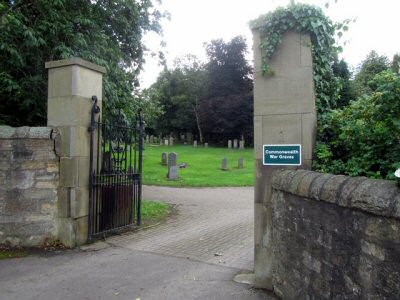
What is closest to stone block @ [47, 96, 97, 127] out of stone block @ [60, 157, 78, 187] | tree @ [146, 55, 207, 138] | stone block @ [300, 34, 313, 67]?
stone block @ [60, 157, 78, 187]

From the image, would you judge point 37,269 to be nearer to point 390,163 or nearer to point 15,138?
point 15,138

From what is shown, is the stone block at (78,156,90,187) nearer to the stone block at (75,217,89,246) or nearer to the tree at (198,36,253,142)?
the stone block at (75,217,89,246)

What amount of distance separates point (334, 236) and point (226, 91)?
2077 inches

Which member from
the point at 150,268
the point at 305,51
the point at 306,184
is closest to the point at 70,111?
the point at 150,268

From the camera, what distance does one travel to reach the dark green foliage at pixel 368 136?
11.4ft

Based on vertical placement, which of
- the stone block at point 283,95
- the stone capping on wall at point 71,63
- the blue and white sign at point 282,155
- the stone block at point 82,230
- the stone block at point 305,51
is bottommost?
the stone block at point 82,230

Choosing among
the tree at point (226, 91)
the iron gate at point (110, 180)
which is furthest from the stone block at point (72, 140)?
the tree at point (226, 91)

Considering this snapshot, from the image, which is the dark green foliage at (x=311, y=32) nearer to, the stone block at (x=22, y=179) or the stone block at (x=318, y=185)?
the stone block at (x=318, y=185)

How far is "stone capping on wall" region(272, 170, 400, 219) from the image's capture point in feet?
9.07

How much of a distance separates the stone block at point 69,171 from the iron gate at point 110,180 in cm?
31

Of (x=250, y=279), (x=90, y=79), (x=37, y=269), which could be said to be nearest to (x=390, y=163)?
(x=250, y=279)

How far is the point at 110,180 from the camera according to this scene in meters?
7.74

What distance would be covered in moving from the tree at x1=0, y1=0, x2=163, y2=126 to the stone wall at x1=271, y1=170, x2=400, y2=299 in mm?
6318

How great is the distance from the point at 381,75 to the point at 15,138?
5962 millimetres
